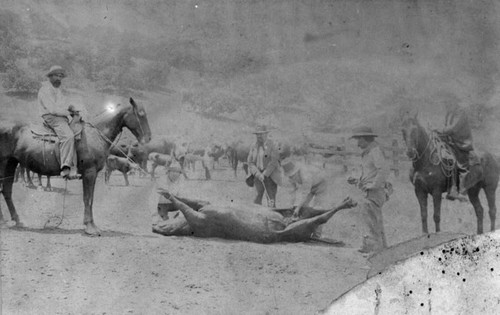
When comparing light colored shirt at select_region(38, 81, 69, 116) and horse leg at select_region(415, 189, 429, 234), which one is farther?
horse leg at select_region(415, 189, 429, 234)

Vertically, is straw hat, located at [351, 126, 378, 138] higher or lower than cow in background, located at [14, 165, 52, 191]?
higher

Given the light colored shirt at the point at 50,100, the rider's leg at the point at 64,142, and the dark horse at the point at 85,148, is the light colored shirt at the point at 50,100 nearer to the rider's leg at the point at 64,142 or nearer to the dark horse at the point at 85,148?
the rider's leg at the point at 64,142

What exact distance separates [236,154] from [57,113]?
1.45 metres

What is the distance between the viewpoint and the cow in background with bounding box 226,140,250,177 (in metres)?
5.59

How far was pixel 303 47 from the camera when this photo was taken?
570cm

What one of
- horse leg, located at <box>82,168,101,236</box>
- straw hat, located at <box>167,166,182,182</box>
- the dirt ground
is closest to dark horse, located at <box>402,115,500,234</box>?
the dirt ground

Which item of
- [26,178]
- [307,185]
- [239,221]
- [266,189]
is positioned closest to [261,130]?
[266,189]

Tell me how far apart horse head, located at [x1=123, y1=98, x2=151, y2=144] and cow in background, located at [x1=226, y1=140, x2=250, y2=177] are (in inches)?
26.6

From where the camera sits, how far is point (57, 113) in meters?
5.41

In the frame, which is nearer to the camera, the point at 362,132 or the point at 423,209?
the point at 362,132

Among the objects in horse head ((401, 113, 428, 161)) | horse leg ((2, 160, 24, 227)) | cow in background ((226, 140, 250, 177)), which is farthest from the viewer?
horse head ((401, 113, 428, 161))

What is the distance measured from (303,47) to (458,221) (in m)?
2.00

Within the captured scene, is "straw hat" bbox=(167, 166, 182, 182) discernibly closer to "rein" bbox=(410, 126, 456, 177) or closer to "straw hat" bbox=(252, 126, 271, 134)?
"straw hat" bbox=(252, 126, 271, 134)

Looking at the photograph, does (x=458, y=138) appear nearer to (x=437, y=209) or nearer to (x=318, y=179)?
(x=437, y=209)
